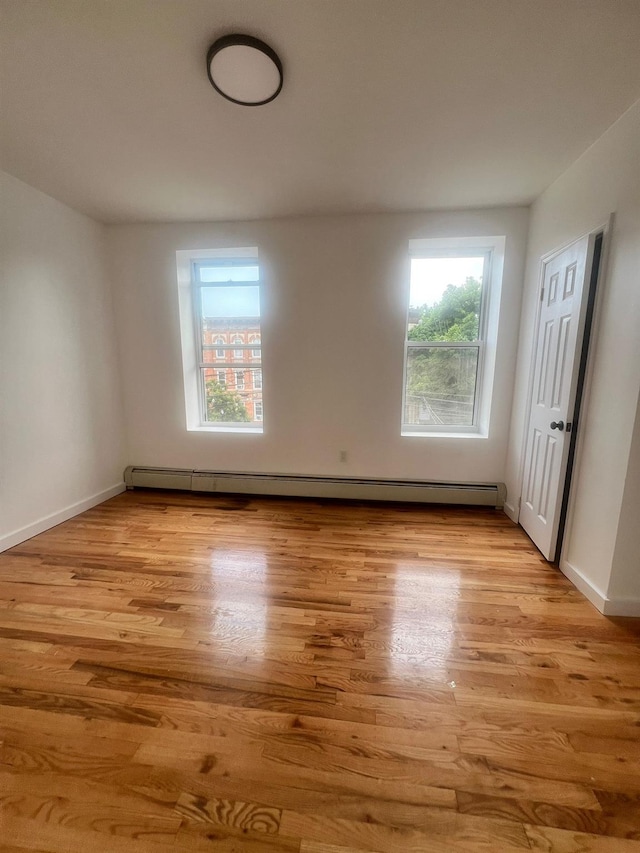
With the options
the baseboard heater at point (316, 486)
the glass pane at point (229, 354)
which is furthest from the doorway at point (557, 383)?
the glass pane at point (229, 354)

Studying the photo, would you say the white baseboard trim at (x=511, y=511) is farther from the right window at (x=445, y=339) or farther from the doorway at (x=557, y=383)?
the right window at (x=445, y=339)

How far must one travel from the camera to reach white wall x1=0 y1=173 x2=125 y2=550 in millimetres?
2352

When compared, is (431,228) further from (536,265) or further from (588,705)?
(588,705)

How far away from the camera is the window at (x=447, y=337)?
2.99m

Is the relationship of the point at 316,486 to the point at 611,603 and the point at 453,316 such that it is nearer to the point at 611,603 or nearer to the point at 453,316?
the point at 453,316

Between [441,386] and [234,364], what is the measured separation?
2081 mm

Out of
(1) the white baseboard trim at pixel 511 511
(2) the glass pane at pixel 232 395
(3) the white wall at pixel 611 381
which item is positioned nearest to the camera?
(3) the white wall at pixel 611 381

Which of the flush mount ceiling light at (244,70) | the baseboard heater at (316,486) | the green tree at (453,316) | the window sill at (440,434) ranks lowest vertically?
the baseboard heater at (316,486)

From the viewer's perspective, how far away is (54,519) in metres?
2.71

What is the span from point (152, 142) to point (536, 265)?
278 cm

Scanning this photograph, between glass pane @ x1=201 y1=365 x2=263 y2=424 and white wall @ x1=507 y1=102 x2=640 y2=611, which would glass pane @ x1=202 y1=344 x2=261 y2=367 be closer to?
glass pane @ x1=201 y1=365 x2=263 y2=424

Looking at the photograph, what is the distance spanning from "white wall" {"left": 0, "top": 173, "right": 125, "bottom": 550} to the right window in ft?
9.57

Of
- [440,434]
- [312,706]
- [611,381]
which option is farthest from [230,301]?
[312,706]

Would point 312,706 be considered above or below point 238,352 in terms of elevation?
below
